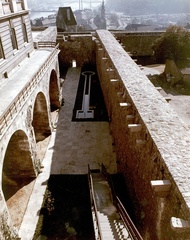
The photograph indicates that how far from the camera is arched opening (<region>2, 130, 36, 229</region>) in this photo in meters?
12.8

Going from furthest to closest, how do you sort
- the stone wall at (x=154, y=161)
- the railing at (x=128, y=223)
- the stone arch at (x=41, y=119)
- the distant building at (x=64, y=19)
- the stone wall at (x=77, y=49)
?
the distant building at (x=64, y=19), the stone wall at (x=77, y=49), the stone arch at (x=41, y=119), the railing at (x=128, y=223), the stone wall at (x=154, y=161)

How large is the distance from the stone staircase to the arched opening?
4046mm

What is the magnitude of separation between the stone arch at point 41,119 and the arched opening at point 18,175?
4.13 meters

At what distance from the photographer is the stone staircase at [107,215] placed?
9251mm

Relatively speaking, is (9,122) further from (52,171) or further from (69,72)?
(69,72)

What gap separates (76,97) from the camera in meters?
24.8

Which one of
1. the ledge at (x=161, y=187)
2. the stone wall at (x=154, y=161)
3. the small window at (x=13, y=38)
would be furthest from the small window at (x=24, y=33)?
the ledge at (x=161, y=187)

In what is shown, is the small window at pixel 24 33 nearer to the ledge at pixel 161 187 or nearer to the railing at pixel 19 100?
the railing at pixel 19 100

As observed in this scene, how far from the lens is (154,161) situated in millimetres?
8281

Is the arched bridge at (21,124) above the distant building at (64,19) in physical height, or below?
below

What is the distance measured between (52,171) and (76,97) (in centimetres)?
1131

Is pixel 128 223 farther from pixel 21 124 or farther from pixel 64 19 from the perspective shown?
pixel 64 19

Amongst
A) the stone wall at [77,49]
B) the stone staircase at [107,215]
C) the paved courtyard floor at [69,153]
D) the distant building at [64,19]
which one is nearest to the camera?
the stone staircase at [107,215]

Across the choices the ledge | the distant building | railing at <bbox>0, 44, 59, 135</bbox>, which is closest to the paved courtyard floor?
railing at <bbox>0, 44, 59, 135</bbox>
